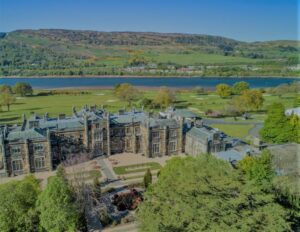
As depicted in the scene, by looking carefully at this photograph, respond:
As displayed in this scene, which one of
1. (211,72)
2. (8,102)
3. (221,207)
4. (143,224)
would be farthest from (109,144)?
(211,72)

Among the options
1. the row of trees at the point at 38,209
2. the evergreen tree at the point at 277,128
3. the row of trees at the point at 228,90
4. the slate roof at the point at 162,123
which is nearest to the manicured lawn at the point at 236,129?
the evergreen tree at the point at 277,128

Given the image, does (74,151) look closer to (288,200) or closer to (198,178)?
(198,178)

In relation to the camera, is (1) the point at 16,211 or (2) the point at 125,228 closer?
(1) the point at 16,211

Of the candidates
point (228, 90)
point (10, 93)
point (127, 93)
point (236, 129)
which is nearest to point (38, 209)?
point (236, 129)

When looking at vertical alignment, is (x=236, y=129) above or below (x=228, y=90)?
below

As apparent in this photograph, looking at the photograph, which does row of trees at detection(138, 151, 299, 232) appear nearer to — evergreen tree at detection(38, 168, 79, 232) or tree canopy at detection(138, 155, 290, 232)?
tree canopy at detection(138, 155, 290, 232)

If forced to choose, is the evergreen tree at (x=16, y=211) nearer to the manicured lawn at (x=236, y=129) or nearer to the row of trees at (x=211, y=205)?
the row of trees at (x=211, y=205)

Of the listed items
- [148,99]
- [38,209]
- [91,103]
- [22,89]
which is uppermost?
[22,89]

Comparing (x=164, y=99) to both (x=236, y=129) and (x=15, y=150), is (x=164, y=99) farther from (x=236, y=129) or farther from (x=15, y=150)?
(x=15, y=150)
